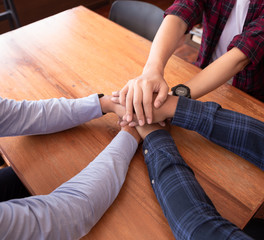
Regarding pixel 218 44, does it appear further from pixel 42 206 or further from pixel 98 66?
pixel 42 206

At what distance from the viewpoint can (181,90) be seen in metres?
0.89

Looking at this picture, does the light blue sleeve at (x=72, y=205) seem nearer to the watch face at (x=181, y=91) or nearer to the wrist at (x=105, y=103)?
the wrist at (x=105, y=103)

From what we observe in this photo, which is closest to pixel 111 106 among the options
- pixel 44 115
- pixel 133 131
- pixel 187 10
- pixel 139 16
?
pixel 133 131

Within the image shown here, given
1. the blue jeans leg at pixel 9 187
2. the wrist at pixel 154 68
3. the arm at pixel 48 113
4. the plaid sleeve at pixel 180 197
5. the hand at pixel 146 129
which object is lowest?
the blue jeans leg at pixel 9 187

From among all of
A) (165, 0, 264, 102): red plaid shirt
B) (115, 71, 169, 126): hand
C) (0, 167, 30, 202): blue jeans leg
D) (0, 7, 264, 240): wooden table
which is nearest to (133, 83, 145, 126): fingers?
(115, 71, 169, 126): hand

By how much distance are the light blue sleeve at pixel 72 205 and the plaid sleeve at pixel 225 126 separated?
0.79 feet

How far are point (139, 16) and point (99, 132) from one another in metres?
0.87

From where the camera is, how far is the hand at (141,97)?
78cm

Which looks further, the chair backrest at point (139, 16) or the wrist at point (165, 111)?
the chair backrest at point (139, 16)

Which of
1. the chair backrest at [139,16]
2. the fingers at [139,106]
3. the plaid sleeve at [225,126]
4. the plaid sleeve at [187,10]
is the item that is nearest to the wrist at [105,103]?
the fingers at [139,106]

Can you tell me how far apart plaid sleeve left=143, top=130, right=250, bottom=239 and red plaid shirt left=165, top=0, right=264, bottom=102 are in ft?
1.59

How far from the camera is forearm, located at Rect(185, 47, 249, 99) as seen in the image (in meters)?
0.89

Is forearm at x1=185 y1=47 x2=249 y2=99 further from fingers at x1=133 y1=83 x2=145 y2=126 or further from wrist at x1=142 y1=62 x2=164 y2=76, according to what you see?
fingers at x1=133 y1=83 x2=145 y2=126

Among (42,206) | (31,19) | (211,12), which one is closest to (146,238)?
(42,206)
